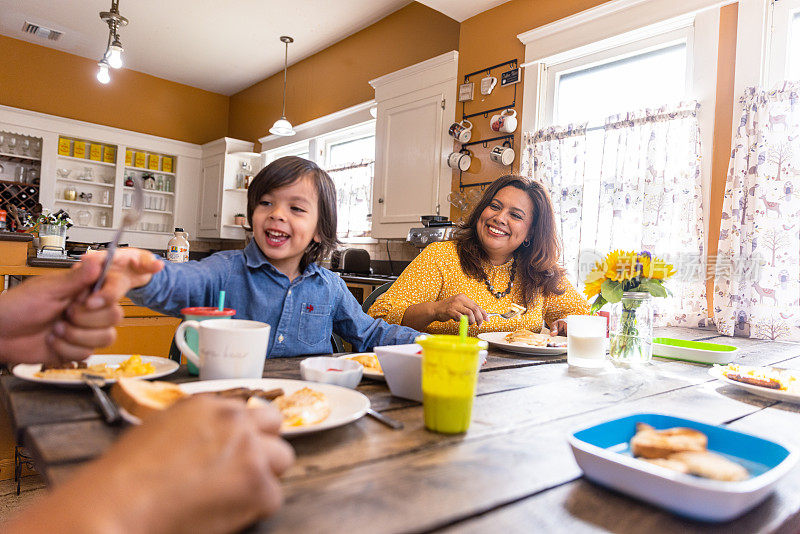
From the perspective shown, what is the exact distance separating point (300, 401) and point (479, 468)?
241 mm

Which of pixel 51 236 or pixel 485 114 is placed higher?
pixel 485 114

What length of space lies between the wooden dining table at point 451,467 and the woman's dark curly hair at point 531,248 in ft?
3.59

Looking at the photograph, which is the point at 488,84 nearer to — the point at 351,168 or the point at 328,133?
the point at 351,168

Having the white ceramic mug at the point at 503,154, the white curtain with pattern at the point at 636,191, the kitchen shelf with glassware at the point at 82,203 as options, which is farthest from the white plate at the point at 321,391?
the kitchen shelf with glassware at the point at 82,203

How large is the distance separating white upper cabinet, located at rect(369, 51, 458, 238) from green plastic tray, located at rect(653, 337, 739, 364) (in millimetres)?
2448

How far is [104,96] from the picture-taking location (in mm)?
6207

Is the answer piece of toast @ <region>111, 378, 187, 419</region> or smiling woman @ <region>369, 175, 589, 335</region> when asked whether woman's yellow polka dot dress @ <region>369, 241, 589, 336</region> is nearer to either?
smiling woman @ <region>369, 175, 589, 335</region>

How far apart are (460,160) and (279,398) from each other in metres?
3.23

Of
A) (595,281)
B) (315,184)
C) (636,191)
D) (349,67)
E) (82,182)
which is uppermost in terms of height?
(349,67)

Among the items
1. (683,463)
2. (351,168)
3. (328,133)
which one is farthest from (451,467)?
(328,133)

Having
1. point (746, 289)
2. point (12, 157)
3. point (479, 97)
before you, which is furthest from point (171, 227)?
point (746, 289)

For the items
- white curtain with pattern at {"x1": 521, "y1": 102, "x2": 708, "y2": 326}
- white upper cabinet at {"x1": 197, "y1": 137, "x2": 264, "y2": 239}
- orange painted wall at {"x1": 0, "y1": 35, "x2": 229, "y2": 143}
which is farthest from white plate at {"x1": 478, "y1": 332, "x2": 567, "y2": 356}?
orange painted wall at {"x1": 0, "y1": 35, "x2": 229, "y2": 143}

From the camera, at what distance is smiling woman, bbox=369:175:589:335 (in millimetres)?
1895

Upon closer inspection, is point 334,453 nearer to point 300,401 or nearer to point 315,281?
point 300,401
